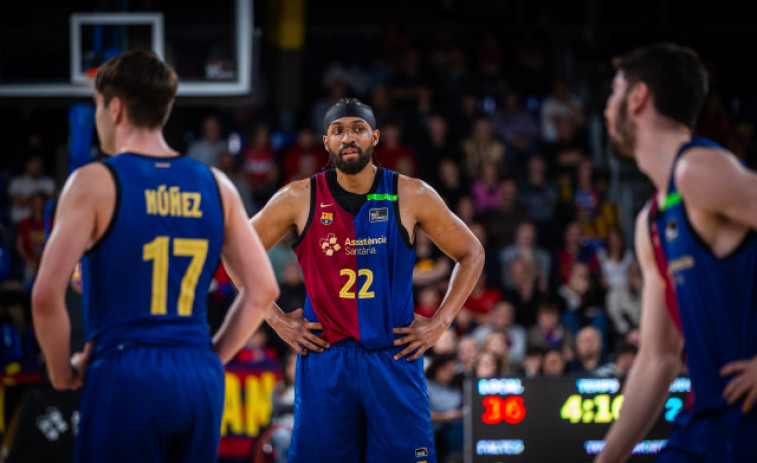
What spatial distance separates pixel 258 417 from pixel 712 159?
711 cm

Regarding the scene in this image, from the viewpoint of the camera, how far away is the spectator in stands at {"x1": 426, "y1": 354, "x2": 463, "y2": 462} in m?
8.81

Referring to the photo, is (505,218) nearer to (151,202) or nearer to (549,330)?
(549,330)

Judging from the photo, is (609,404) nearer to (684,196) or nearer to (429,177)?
(684,196)

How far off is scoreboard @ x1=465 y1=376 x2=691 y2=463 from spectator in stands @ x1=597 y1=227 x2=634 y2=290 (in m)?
5.66

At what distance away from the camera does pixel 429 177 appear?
13.0 metres

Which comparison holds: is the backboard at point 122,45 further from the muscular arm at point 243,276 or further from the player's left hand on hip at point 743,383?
the player's left hand on hip at point 743,383

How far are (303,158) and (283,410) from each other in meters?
4.82

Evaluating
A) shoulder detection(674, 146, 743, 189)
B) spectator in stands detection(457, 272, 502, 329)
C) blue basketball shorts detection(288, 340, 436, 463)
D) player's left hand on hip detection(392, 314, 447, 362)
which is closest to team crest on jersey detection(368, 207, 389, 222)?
player's left hand on hip detection(392, 314, 447, 362)

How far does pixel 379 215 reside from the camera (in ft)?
16.8

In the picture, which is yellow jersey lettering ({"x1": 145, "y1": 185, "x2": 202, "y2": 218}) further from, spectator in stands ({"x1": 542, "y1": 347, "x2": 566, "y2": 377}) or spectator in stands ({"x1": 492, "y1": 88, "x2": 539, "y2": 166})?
spectator in stands ({"x1": 492, "y1": 88, "x2": 539, "y2": 166})

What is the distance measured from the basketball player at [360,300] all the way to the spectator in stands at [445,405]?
371 cm

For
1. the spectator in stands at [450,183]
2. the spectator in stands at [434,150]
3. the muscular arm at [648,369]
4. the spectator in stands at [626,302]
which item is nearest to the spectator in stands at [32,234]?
the spectator in stands at [434,150]

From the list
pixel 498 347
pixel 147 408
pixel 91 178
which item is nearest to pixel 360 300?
pixel 147 408

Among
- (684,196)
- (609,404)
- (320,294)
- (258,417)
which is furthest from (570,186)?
(684,196)
